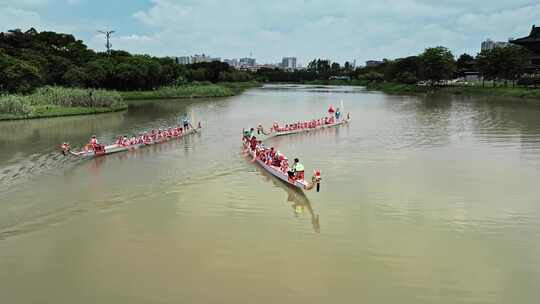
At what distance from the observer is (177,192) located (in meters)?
18.1

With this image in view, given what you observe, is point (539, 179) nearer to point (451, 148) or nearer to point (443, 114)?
point (451, 148)

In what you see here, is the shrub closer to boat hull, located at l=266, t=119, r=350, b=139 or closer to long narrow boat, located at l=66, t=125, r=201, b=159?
long narrow boat, located at l=66, t=125, r=201, b=159

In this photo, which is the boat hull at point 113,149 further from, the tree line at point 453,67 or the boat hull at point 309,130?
the tree line at point 453,67

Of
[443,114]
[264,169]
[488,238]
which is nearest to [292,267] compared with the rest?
[488,238]

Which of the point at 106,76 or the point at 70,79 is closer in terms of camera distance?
the point at 70,79

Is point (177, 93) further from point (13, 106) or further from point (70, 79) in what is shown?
point (13, 106)

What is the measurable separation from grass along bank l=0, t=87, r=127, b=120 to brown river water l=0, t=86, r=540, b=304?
1814cm

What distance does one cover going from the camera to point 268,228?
14180 millimetres

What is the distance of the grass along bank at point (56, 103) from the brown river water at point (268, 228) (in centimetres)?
1814

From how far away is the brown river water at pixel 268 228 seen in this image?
34.8ft

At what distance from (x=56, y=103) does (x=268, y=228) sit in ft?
139

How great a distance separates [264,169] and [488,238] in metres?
10.8

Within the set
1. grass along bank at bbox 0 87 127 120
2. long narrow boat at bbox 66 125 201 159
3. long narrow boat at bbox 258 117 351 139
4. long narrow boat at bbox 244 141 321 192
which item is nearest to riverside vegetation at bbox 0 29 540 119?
grass along bank at bbox 0 87 127 120

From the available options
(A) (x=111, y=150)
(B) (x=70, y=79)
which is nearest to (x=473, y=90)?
(B) (x=70, y=79)
